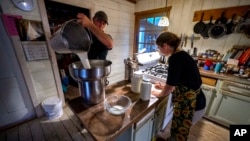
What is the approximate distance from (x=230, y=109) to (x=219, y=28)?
1.34m

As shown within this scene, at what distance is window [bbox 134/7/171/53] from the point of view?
2607mm

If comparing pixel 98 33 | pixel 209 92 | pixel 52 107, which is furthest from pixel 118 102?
pixel 209 92

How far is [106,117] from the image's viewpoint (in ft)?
2.36

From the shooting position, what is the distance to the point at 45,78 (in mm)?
1783

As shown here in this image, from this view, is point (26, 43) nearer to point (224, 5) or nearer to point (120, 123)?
point (120, 123)

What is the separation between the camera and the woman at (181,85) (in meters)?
0.95

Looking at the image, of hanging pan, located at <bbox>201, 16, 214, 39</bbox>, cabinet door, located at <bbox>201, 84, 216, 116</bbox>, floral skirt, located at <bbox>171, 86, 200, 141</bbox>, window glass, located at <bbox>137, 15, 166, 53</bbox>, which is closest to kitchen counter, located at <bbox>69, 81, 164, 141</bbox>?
floral skirt, located at <bbox>171, 86, 200, 141</bbox>

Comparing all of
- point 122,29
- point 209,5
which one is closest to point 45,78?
point 122,29

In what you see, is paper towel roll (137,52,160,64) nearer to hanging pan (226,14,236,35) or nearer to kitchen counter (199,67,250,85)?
kitchen counter (199,67,250,85)

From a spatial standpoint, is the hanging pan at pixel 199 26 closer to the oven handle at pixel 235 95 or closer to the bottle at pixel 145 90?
the oven handle at pixel 235 95

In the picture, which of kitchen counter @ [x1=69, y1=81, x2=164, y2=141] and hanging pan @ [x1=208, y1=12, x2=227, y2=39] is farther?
hanging pan @ [x1=208, y1=12, x2=227, y2=39]

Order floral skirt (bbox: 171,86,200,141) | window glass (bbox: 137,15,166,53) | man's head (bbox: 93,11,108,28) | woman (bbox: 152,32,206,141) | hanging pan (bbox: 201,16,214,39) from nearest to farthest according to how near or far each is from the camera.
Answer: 1. woman (bbox: 152,32,206,141)
2. floral skirt (bbox: 171,86,200,141)
3. man's head (bbox: 93,11,108,28)
4. hanging pan (bbox: 201,16,214,39)
5. window glass (bbox: 137,15,166,53)

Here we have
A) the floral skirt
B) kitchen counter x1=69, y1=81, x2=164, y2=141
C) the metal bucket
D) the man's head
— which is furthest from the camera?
the man's head

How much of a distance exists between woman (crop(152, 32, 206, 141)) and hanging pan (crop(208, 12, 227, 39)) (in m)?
1.41
